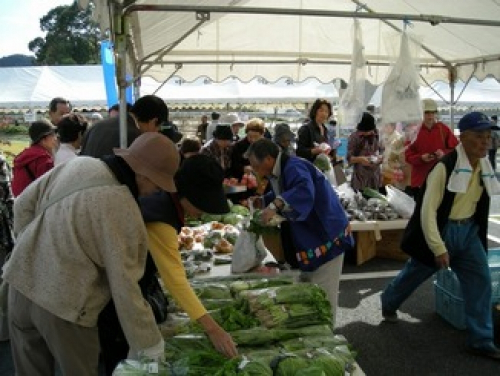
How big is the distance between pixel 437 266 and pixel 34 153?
10.8ft

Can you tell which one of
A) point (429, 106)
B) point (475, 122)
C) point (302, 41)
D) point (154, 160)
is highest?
point (302, 41)

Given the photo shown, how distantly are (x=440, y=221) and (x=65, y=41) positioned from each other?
176 feet

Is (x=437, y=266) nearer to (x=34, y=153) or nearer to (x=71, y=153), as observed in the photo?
(x=71, y=153)

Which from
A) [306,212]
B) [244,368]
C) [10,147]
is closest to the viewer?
[244,368]

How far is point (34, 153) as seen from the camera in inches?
151

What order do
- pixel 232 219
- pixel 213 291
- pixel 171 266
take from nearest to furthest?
pixel 171 266
pixel 213 291
pixel 232 219

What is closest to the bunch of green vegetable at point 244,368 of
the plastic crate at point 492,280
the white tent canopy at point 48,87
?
the plastic crate at point 492,280

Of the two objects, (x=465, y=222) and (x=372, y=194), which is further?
(x=372, y=194)

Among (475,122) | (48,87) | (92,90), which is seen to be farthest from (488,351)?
(48,87)

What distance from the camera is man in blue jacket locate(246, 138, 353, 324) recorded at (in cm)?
280

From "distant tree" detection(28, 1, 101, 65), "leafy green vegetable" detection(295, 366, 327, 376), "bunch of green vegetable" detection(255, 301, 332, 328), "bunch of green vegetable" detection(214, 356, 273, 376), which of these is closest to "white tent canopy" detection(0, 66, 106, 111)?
"bunch of green vegetable" detection(255, 301, 332, 328)

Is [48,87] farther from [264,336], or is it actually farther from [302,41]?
[264,336]

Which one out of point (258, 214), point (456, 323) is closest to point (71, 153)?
point (258, 214)

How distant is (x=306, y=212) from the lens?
2.79 meters
